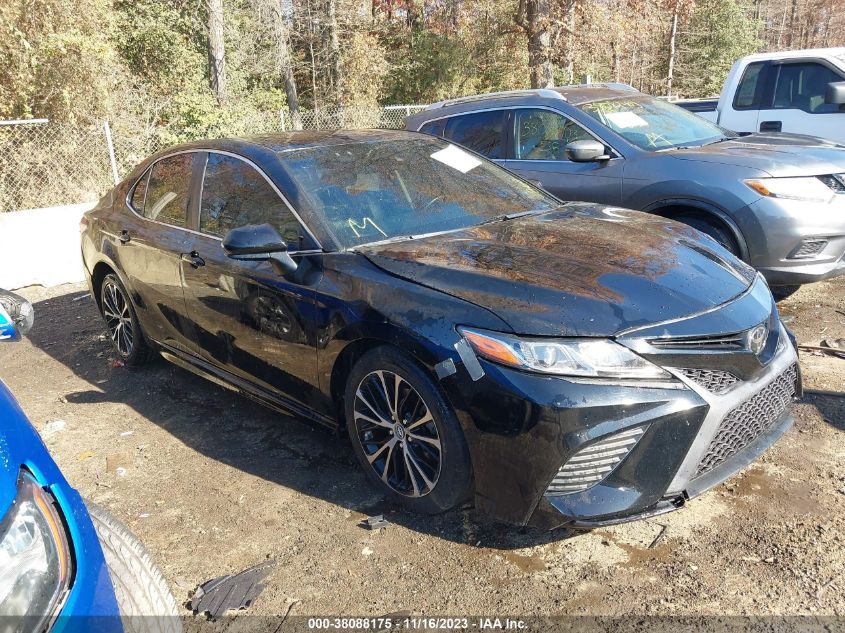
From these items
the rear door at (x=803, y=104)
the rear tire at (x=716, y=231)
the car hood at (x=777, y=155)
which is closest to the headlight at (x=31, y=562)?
the rear tire at (x=716, y=231)

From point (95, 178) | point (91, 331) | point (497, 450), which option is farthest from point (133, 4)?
point (497, 450)

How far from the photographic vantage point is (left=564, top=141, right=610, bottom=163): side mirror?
5629 millimetres

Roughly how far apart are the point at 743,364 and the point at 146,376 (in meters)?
4.13

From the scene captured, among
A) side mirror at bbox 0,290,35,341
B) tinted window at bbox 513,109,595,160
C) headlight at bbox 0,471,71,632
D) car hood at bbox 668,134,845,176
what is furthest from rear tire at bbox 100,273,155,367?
car hood at bbox 668,134,845,176

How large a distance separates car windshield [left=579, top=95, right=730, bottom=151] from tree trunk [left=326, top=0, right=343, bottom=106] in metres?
19.3

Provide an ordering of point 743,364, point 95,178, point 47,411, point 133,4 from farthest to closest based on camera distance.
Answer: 1. point 133,4
2. point 95,178
3. point 47,411
4. point 743,364

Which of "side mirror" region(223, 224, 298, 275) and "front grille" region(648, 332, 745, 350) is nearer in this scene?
"front grille" region(648, 332, 745, 350)

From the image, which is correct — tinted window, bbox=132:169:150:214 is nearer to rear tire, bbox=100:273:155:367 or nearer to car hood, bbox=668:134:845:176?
rear tire, bbox=100:273:155:367

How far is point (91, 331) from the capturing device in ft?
21.5

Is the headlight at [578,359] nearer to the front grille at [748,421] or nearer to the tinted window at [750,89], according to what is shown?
the front grille at [748,421]

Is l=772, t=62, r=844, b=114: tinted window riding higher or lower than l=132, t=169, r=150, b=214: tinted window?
higher

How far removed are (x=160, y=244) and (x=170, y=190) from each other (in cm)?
39

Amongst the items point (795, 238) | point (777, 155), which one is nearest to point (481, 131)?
point (777, 155)

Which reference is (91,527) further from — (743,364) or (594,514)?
(743,364)
